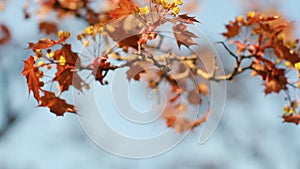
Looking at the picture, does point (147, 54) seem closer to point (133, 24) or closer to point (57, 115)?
point (133, 24)

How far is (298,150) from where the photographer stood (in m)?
6.47

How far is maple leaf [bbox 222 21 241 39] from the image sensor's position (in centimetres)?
259

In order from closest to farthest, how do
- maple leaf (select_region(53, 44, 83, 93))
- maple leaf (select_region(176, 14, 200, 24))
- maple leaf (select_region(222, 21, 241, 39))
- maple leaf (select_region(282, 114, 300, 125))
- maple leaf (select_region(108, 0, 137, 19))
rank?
maple leaf (select_region(176, 14, 200, 24))
maple leaf (select_region(108, 0, 137, 19))
maple leaf (select_region(53, 44, 83, 93))
maple leaf (select_region(282, 114, 300, 125))
maple leaf (select_region(222, 21, 241, 39))

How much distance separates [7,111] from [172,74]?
10.2 feet

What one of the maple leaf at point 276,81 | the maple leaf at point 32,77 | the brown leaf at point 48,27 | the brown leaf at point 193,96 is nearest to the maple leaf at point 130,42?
the maple leaf at point 32,77

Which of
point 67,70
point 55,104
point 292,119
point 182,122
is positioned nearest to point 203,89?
point 182,122

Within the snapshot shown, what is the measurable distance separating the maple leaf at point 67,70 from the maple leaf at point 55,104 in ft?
0.26

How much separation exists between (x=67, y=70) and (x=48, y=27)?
2731 millimetres

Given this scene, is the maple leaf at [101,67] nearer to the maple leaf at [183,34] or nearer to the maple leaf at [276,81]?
the maple leaf at [183,34]

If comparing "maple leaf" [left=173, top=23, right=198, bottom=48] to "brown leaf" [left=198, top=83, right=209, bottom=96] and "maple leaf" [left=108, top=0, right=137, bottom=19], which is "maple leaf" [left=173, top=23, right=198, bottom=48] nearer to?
"maple leaf" [left=108, top=0, right=137, bottom=19]

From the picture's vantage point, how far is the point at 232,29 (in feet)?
8.54

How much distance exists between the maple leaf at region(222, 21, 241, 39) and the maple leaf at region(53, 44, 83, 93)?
0.91m

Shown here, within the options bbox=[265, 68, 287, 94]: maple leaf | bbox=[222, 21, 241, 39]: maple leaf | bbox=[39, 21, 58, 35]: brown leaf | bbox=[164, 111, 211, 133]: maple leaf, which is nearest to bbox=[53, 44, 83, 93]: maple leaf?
bbox=[222, 21, 241, 39]: maple leaf

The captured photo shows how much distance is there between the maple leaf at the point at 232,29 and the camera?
259cm
